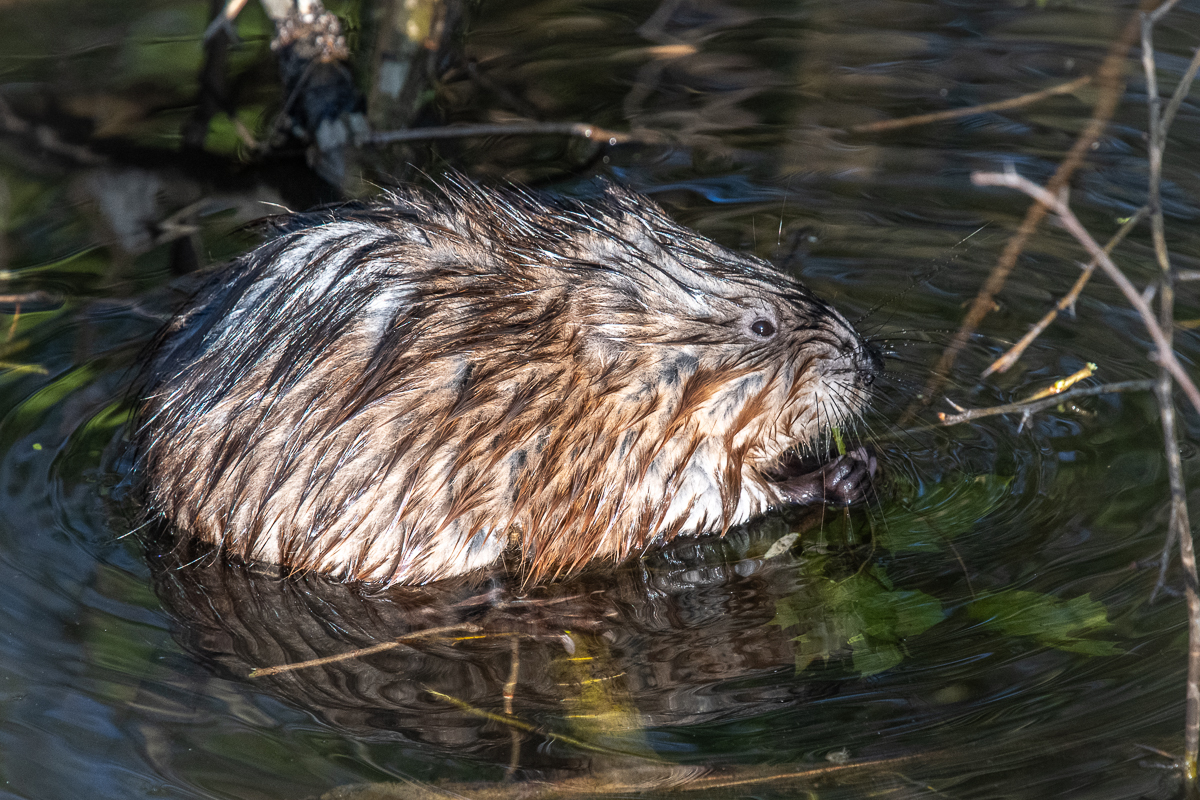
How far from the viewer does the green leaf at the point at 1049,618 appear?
263 centimetres

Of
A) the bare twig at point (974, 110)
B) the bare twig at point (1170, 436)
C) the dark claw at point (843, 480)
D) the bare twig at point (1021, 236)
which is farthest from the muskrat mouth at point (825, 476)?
the bare twig at point (974, 110)

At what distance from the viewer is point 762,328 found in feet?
9.81

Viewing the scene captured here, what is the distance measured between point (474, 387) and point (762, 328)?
0.70m

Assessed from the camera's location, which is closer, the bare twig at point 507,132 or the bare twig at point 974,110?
the bare twig at point 507,132

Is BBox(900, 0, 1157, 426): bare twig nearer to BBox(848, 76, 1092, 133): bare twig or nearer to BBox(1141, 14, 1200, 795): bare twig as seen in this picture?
BBox(848, 76, 1092, 133): bare twig

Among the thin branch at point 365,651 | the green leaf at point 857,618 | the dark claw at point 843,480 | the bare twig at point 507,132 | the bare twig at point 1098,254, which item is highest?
the bare twig at point 1098,254

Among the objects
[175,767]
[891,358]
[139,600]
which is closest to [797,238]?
[891,358]

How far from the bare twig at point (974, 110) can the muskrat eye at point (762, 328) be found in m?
2.13

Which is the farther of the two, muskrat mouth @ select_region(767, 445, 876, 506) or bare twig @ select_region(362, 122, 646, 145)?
bare twig @ select_region(362, 122, 646, 145)

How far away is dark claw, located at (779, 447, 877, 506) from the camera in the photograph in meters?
3.18

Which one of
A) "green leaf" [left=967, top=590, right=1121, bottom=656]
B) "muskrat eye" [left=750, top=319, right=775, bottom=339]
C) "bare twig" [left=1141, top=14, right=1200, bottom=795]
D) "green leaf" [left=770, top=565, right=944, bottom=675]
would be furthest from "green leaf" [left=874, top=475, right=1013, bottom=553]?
"bare twig" [left=1141, top=14, right=1200, bottom=795]

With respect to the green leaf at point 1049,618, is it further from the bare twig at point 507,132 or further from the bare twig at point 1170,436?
the bare twig at point 507,132

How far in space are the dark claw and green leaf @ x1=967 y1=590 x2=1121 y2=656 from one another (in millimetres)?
483

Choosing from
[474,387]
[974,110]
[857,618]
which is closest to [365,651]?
[474,387]
